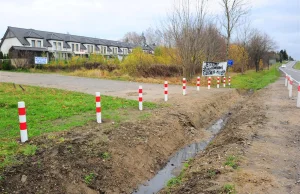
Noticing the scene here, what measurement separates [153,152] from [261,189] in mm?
3460

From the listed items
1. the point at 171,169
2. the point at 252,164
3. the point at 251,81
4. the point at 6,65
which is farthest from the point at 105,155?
the point at 6,65

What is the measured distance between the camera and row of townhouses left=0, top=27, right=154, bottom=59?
50156 mm

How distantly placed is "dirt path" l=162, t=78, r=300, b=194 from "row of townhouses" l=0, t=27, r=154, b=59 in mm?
38274

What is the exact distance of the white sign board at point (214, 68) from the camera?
21.8 m

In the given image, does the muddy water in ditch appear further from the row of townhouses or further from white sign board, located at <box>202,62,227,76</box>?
the row of townhouses

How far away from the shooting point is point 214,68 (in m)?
22.0

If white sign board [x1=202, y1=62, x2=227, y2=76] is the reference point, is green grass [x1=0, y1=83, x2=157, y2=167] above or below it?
below

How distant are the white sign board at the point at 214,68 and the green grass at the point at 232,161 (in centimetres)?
1671

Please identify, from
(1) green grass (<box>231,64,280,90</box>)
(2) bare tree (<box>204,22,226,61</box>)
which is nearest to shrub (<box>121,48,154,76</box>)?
(2) bare tree (<box>204,22,226,61</box>)

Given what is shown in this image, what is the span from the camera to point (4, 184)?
4.47 m

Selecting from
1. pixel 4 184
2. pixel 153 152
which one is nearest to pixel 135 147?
pixel 153 152

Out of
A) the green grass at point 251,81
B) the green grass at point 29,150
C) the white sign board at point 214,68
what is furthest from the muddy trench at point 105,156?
the green grass at point 251,81

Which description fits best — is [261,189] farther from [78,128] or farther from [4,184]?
[78,128]

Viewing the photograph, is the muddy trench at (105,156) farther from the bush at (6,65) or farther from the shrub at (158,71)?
the bush at (6,65)
